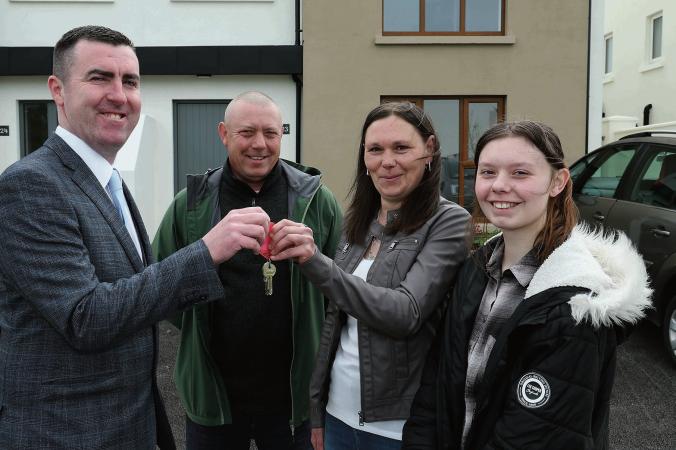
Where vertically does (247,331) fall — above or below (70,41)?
below

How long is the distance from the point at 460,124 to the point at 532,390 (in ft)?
30.3

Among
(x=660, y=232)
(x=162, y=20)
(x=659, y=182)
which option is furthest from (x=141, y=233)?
(x=162, y=20)

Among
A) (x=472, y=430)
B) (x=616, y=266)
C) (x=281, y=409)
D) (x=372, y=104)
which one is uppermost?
(x=372, y=104)

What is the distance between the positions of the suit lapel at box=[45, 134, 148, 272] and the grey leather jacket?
555mm

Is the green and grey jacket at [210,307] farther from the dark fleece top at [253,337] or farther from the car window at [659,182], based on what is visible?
the car window at [659,182]

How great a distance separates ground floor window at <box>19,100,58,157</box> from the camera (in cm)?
1048

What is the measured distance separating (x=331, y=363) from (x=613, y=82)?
21038 millimetres

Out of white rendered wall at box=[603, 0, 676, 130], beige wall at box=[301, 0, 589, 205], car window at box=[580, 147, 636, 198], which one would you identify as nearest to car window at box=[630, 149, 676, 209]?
car window at box=[580, 147, 636, 198]

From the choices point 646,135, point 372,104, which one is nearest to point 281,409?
point 646,135

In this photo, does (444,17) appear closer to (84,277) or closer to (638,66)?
(84,277)

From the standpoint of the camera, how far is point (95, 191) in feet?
5.89

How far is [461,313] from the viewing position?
72.6 inches

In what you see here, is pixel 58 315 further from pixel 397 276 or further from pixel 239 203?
pixel 239 203

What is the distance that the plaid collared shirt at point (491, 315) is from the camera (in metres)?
1.76
